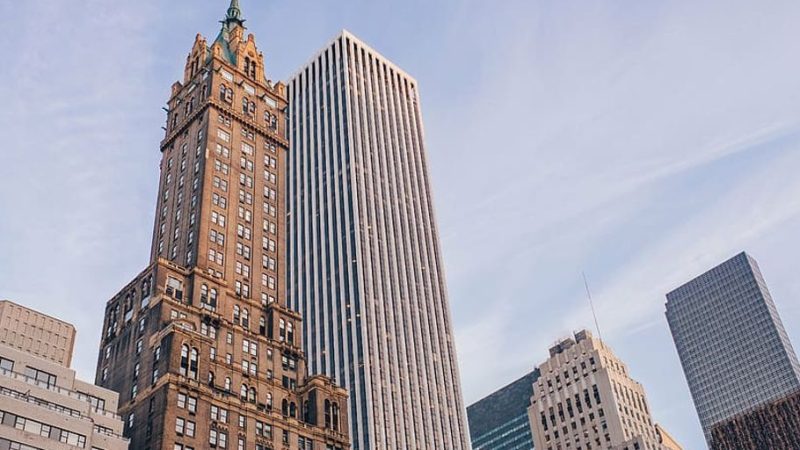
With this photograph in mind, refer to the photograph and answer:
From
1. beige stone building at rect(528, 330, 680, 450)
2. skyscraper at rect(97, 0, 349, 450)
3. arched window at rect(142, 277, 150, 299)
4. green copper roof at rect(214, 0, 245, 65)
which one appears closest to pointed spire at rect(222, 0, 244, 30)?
green copper roof at rect(214, 0, 245, 65)

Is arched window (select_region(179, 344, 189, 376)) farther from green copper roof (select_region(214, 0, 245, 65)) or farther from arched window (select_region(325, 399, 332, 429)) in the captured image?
green copper roof (select_region(214, 0, 245, 65))

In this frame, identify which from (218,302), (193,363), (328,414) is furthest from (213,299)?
(328,414)

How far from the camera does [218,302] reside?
134000 mm

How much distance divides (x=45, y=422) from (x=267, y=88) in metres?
94.3

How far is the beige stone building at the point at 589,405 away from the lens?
17512cm

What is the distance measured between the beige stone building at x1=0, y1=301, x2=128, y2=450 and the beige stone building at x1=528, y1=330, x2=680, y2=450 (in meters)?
102

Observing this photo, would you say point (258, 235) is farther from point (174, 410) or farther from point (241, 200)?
point (174, 410)

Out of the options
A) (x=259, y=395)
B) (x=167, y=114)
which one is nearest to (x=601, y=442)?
(x=259, y=395)

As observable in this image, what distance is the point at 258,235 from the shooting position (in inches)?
5955

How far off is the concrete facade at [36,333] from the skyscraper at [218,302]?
8.32m

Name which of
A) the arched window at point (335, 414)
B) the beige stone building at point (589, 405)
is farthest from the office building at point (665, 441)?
the arched window at point (335, 414)

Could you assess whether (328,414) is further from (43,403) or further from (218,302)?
(43,403)

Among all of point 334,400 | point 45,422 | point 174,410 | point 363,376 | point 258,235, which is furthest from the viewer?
point 363,376

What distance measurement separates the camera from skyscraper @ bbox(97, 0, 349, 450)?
11712cm
